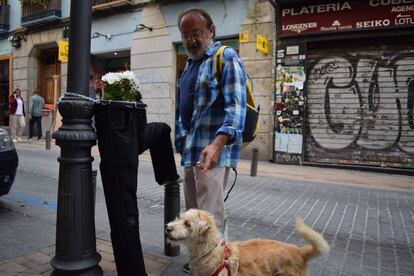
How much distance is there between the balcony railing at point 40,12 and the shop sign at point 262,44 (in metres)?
9.98

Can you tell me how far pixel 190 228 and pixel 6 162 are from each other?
3387mm

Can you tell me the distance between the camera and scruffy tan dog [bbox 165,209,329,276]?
2.37 m

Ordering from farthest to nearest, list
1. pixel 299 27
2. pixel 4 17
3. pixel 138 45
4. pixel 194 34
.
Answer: pixel 4 17
pixel 138 45
pixel 299 27
pixel 194 34

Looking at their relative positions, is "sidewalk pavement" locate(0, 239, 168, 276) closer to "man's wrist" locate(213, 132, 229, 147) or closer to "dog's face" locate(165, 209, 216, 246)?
"dog's face" locate(165, 209, 216, 246)

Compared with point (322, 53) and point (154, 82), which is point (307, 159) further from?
→ point (154, 82)

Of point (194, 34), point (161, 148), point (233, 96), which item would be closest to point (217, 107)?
point (233, 96)

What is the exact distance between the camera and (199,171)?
8.91ft

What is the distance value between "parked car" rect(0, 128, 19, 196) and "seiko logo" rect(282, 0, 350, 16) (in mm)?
8365

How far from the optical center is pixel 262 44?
10.7 meters

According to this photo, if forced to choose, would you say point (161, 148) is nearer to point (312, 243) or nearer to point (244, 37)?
point (312, 243)

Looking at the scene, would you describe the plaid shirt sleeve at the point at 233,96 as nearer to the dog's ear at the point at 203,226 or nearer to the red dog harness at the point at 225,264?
the dog's ear at the point at 203,226

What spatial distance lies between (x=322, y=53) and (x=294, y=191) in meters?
5.09

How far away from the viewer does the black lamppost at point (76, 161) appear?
2549 mm

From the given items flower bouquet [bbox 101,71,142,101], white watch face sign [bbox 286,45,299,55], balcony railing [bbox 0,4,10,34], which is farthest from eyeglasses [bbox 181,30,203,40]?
balcony railing [bbox 0,4,10,34]
